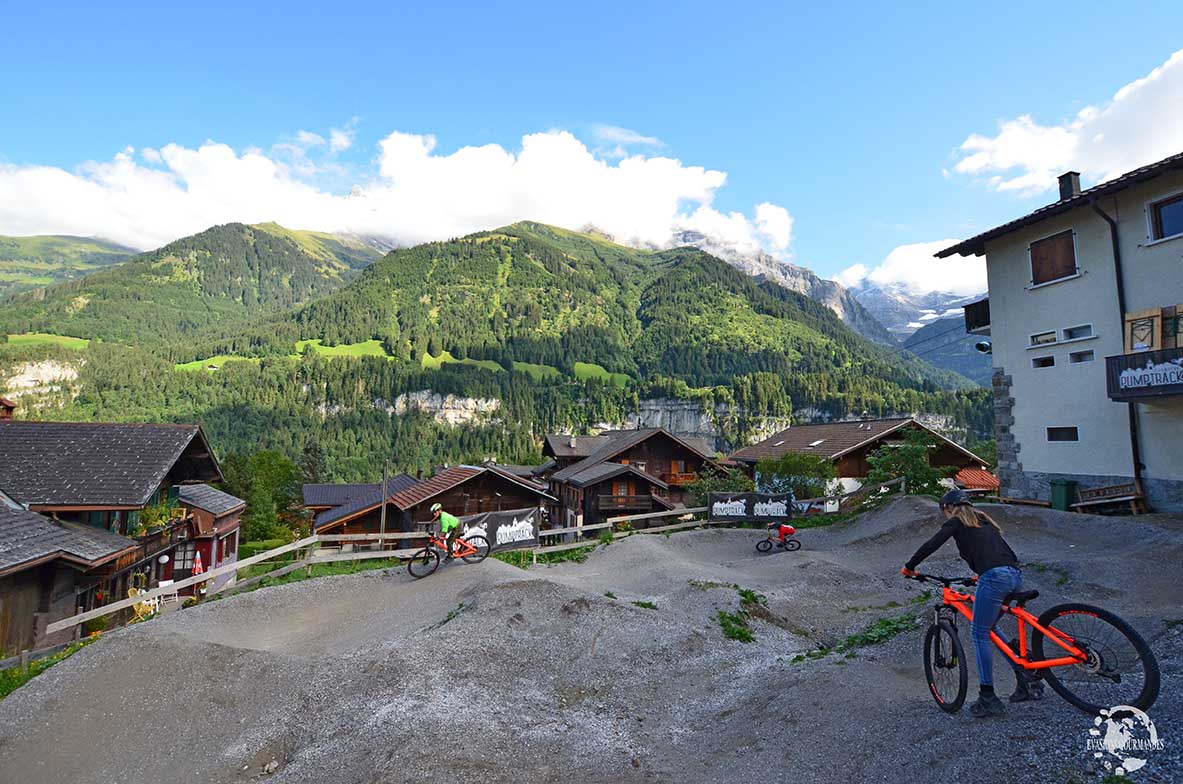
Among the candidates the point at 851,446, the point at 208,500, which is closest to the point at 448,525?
the point at 208,500

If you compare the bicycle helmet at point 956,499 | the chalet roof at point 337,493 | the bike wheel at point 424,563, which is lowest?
the chalet roof at point 337,493

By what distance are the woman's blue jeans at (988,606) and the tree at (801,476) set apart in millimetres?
29506

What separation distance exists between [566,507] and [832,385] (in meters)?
136

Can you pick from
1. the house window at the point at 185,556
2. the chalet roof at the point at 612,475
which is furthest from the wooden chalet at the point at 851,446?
the house window at the point at 185,556

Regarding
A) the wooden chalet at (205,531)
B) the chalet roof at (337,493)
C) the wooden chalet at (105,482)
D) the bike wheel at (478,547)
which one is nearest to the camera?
the bike wheel at (478,547)

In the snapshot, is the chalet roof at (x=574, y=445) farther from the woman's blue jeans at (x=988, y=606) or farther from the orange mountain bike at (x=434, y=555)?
the woman's blue jeans at (x=988, y=606)

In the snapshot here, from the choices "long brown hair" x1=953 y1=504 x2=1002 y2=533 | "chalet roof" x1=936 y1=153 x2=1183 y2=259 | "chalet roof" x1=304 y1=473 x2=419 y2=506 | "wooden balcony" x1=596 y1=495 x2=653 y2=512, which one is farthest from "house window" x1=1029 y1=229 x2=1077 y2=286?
"chalet roof" x1=304 y1=473 x2=419 y2=506

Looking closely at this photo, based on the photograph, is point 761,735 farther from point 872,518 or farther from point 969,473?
point 969,473

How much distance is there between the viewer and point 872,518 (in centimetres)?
2567

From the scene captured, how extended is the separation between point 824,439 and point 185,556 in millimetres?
42975

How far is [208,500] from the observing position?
36188 mm

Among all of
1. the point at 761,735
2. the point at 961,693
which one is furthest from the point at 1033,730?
the point at 761,735

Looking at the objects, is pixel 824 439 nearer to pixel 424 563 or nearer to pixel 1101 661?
pixel 424 563

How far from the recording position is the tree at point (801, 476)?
115 ft
